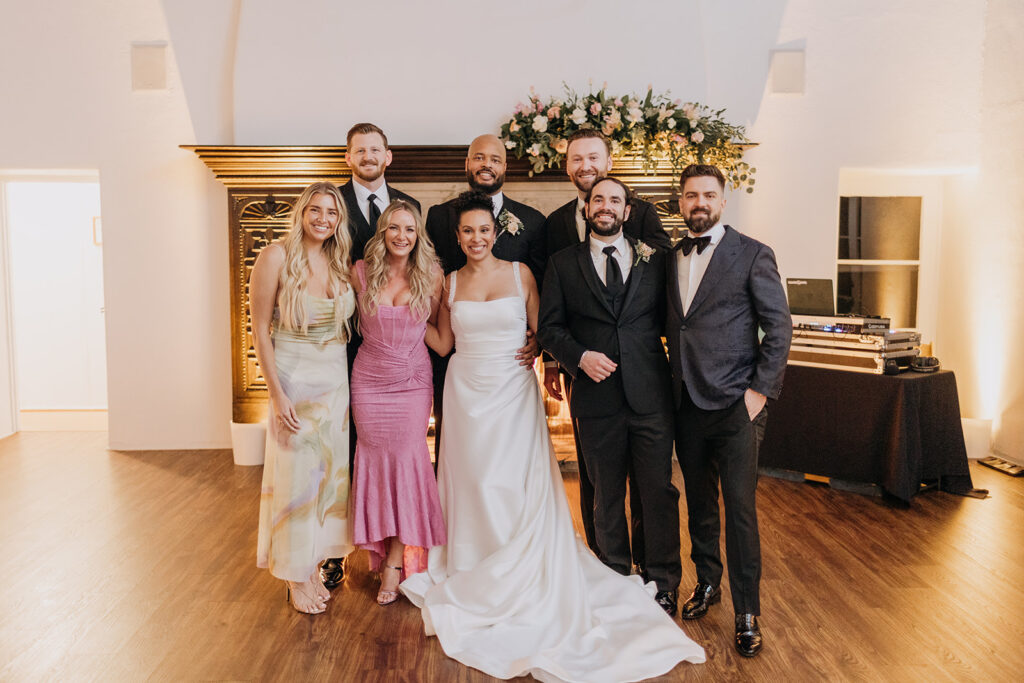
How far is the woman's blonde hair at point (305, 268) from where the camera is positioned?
10.1 ft

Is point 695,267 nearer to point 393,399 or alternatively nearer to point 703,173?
point 703,173

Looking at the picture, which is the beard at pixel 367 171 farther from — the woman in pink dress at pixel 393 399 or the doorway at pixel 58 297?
the doorway at pixel 58 297

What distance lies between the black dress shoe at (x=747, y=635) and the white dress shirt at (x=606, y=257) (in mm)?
1349

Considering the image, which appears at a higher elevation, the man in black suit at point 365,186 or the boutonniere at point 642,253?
the man in black suit at point 365,186

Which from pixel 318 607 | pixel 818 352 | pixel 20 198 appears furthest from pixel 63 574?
pixel 20 198

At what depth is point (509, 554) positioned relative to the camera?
2.98 meters

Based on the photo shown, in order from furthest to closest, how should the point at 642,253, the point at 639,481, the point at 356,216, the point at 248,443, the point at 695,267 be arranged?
the point at 248,443 < the point at 356,216 < the point at 639,481 < the point at 642,253 < the point at 695,267

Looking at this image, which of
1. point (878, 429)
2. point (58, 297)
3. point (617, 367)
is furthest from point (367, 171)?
point (58, 297)

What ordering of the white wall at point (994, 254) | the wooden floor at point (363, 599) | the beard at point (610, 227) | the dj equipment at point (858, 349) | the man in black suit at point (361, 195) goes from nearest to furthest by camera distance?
1. the wooden floor at point (363, 599)
2. the beard at point (610, 227)
3. the man in black suit at point (361, 195)
4. the dj equipment at point (858, 349)
5. the white wall at point (994, 254)

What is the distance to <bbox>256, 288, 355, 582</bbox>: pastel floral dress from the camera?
3.08 meters

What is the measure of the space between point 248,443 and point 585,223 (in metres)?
3.33

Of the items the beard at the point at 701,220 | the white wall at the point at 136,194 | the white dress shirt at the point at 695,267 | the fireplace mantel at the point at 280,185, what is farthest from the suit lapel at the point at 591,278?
the white wall at the point at 136,194

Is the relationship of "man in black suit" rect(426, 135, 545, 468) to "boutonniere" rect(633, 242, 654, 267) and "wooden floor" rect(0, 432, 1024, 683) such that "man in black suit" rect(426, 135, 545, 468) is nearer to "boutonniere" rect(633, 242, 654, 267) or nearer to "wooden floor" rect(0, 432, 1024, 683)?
"boutonniere" rect(633, 242, 654, 267)

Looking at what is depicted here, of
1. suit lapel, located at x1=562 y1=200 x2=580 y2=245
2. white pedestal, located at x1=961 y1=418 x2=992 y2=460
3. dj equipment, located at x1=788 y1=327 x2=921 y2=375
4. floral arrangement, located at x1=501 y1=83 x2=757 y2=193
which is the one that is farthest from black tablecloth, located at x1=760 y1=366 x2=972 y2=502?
suit lapel, located at x1=562 y1=200 x2=580 y2=245
